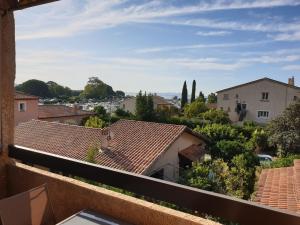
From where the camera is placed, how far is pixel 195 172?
12133 millimetres

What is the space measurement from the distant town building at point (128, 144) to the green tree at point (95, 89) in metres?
57.0

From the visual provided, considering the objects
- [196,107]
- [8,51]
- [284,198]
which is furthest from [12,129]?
[196,107]

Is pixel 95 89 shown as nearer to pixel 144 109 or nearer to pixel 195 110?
pixel 195 110

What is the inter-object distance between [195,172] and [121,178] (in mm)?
10150

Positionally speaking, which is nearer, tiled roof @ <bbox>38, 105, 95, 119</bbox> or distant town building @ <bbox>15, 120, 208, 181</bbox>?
distant town building @ <bbox>15, 120, 208, 181</bbox>

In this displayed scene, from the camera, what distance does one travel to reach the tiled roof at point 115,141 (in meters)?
12.7

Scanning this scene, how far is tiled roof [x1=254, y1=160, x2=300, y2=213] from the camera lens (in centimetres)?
643

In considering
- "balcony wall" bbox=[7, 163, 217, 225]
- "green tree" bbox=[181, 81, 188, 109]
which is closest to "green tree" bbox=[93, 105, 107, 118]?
"green tree" bbox=[181, 81, 188, 109]

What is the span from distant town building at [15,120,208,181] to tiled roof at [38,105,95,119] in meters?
12.7

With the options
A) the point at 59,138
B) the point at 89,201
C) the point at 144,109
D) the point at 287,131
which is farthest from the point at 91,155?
the point at 144,109

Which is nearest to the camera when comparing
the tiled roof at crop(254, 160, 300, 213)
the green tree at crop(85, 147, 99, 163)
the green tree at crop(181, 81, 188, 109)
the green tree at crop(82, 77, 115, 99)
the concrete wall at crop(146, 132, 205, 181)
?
the tiled roof at crop(254, 160, 300, 213)

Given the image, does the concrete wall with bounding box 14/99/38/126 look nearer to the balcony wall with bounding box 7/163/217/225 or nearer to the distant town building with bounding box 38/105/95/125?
the distant town building with bounding box 38/105/95/125

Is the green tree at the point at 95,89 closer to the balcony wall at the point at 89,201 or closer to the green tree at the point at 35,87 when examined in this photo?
the green tree at the point at 35,87

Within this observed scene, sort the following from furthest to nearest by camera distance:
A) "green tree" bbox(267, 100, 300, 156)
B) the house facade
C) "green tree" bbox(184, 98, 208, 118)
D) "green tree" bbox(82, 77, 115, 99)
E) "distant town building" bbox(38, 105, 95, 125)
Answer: "green tree" bbox(82, 77, 115, 99) < "green tree" bbox(184, 98, 208, 118) < "distant town building" bbox(38, 105, 95, 125) < the house facade < "green tree" bbox(267, 100, 300, 156)
